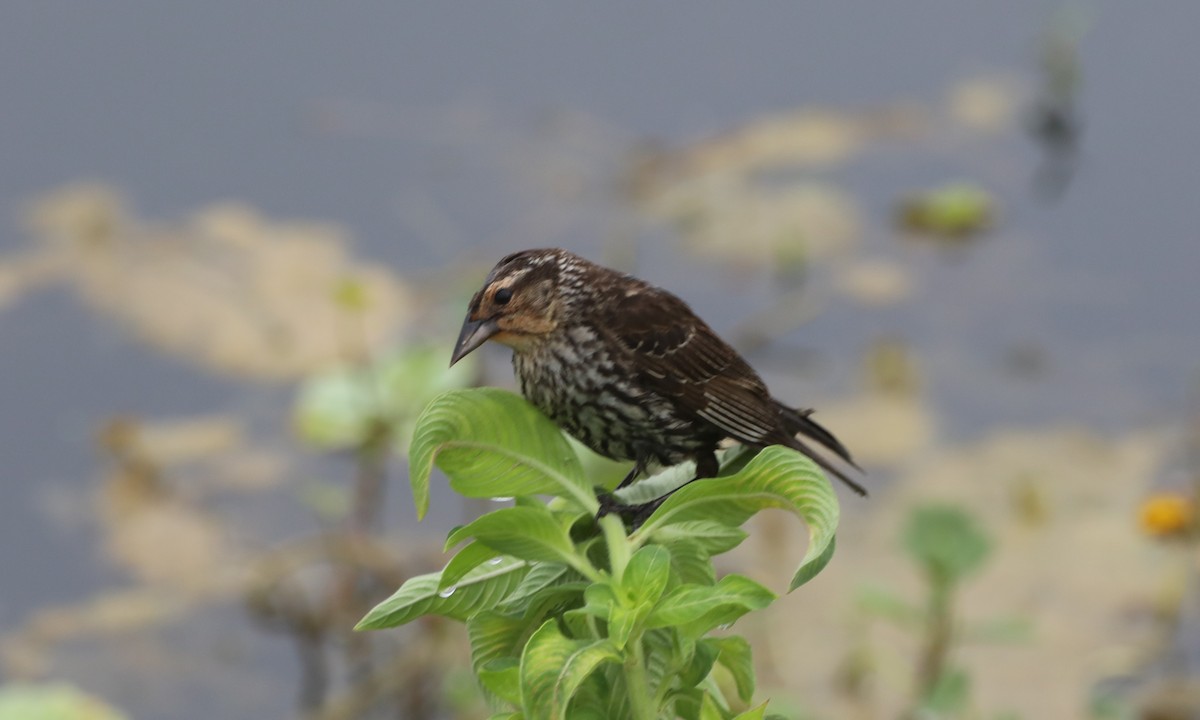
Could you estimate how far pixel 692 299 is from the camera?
4.72 meters

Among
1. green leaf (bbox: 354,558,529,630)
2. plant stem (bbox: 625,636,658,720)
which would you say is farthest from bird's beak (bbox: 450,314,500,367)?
plant stem (bbox: 625,636,658,720)

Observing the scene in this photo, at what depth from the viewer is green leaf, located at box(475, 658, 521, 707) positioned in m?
1.00

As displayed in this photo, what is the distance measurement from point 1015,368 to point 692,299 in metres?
0.97

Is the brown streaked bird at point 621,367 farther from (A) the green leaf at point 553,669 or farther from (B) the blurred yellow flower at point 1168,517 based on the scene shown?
(B) the blurred yellow flower at point 1168,517

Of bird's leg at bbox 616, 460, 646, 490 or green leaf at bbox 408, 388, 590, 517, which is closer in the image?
green leaf at bbox 408, 388, 590, 517

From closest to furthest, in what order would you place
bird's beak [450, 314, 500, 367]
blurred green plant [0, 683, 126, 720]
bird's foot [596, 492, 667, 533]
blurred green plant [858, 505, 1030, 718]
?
bird's foot [596, 492, 667, 533], bird's beak [450, 314, 500, 367], blurred green plant [0, 683, 126, 720], blurred green plant [858, 505, 1030, 718]

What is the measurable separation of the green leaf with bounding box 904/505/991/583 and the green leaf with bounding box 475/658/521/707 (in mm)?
2013

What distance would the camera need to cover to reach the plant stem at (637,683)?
981 millimetres

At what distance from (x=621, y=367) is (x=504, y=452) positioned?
484 millimetres

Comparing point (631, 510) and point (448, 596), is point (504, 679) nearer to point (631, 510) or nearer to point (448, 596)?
point (448, 596)

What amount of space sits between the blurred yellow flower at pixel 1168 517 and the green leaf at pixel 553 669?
2620 mm

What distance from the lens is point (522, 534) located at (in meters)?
0.99

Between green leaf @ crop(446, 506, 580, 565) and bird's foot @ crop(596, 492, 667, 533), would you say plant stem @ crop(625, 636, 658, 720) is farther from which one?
bird's foot @ crop(596, 492, 667, 533)

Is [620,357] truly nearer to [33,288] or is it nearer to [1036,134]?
[33,288]
